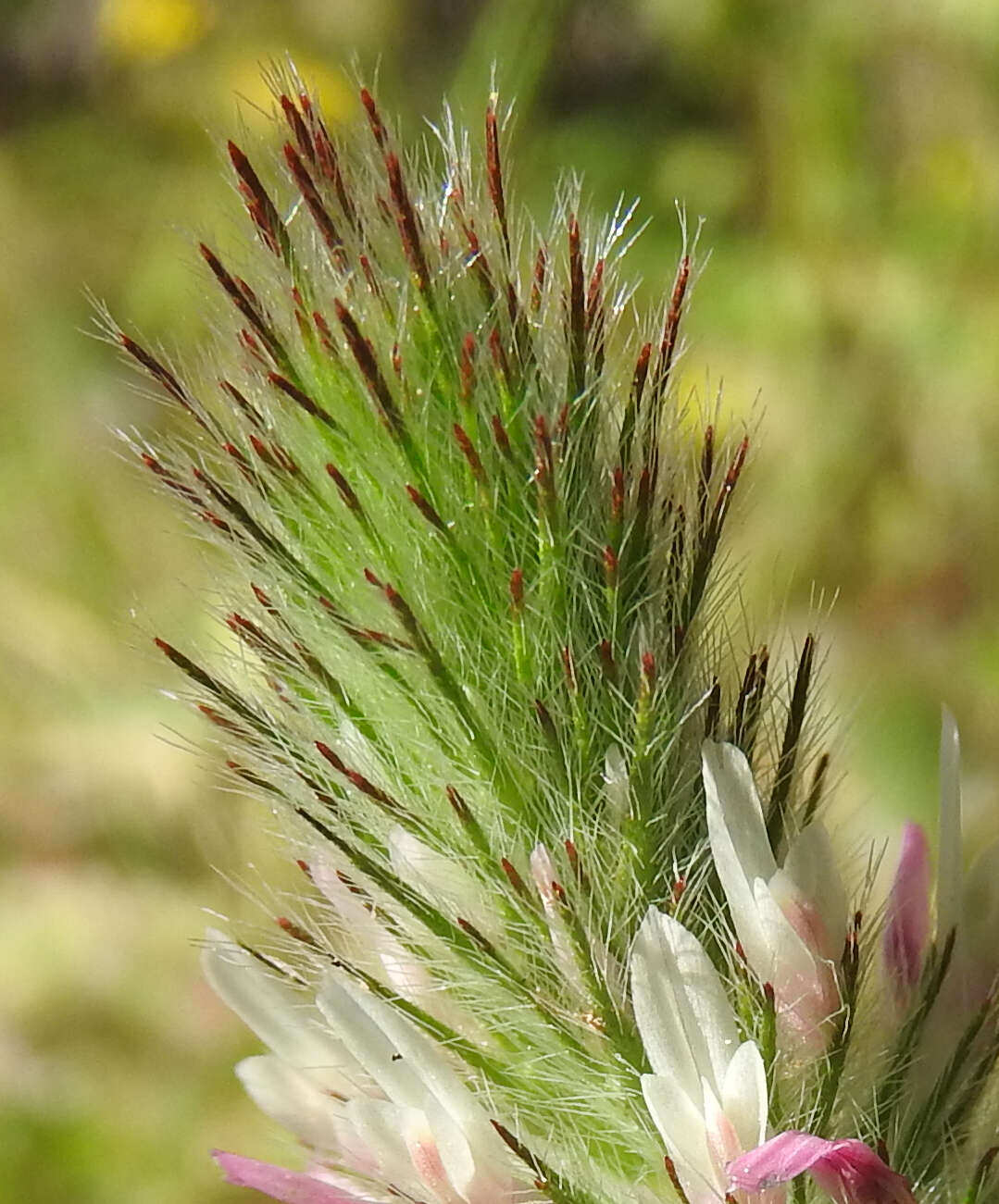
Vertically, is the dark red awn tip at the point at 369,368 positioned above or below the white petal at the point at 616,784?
above

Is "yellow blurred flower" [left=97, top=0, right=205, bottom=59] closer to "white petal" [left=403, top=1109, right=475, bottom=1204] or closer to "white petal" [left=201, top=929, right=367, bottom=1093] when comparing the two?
"white petal" [left=201, top=929, right=367, bottom=1093]

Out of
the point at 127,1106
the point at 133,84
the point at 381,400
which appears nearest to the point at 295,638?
the point at 381,400

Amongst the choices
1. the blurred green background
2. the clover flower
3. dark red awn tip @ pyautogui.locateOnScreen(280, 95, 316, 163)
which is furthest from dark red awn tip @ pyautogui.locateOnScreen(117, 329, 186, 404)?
the blurred green background

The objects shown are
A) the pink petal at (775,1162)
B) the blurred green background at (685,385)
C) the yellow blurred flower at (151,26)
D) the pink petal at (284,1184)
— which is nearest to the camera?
the pink petal at (775,1162)

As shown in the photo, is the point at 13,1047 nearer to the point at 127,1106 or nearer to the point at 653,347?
the point at 127,1106

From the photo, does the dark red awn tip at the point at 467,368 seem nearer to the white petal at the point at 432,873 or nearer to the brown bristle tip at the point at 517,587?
the brown bristle tip at the point at 517,587

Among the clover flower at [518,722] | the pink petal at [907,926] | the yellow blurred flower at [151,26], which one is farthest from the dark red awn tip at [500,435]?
the yellow blurred flower at [151,26]
